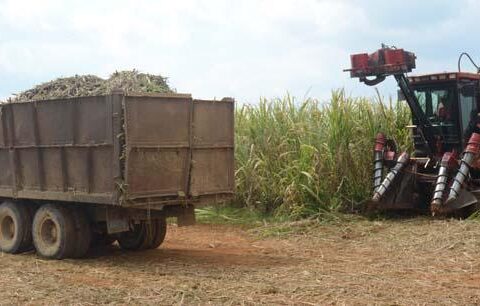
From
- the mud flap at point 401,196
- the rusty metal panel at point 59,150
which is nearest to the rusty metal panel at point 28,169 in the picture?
the rusty metal panel at point 59,150

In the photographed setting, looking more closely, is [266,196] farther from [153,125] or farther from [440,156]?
[153,125]

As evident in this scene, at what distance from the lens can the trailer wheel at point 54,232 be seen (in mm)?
8906

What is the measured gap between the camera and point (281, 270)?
8242mm

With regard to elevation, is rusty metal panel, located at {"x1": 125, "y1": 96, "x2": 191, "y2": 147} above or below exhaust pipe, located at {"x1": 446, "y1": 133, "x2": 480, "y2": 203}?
above

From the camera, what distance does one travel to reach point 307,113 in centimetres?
1391

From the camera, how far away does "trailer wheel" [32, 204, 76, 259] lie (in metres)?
8.91

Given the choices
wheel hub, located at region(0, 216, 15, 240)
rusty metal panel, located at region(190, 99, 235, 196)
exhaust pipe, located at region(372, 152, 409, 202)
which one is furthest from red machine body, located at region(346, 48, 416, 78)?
wheel hub, located at region(0, 216, 15, 240)

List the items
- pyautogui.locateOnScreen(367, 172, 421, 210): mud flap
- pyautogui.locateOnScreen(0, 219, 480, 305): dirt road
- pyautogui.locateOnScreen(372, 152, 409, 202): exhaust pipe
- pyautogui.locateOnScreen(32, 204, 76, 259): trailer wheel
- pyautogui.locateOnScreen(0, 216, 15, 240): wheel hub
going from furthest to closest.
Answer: pyautogui.locateOnScreen(367, 172, 421, 210): mud flap, pyautogui.locateOnScreen(372, 152, 409, 202): exhaust pipe, pyautogui.locateOnScreen(0, 216, 15, 240): wheel hub, pyautogui.locateOnScreen(32, 204, 76, 259): trailer wheel, pyautogui.locateOnScreen(0, 219, 480, 305): dirt road

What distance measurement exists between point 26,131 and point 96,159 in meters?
1.46

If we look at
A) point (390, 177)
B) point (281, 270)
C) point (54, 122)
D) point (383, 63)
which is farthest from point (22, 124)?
point (390, 177)

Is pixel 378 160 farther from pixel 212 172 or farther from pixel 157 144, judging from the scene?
pixel 157 144

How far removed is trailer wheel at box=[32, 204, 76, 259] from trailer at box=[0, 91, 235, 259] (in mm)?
13

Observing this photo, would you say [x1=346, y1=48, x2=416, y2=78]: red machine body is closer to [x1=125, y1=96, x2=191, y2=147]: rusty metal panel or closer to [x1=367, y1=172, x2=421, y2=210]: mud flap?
[x1=367, y1=172, x2=421, y2=210]: mud flap

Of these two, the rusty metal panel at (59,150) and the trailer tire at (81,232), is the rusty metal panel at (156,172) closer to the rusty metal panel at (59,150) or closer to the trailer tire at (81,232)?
the rusty metal panel at (59,150)
